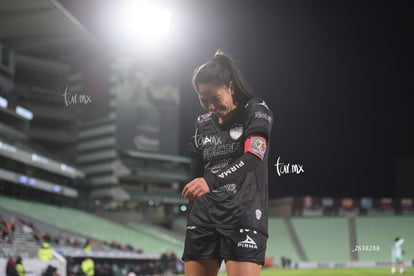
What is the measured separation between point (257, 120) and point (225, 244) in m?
0.80

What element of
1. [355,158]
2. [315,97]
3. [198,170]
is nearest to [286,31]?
[315,97]

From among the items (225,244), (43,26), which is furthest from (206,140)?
(43,26)

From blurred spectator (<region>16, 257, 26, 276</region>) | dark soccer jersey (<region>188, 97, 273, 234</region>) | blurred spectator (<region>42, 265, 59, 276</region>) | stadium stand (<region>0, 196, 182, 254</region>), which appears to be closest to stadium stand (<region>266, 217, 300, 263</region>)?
stadium stand (<region>0, 196, 182, 254</region>)

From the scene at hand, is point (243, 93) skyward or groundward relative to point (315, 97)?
groundward

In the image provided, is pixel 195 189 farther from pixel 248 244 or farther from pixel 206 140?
pixel 206 140

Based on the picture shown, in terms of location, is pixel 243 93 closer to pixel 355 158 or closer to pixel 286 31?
pixel 286 31

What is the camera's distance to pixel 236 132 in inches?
146

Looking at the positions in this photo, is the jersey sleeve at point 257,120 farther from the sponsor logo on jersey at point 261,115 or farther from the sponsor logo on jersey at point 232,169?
the sponsor logo on jersey at point 232,169

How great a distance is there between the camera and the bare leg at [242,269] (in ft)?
11.1

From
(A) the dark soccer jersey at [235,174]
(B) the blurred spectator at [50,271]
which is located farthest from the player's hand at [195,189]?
(B) the blurred spectator at [50,271]

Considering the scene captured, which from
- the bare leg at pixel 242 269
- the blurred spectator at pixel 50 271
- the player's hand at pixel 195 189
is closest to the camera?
the player's hand at pixel 195 189

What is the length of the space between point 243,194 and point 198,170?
0.46 meters

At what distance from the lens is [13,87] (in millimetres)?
52344

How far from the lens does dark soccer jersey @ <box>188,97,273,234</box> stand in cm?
351
